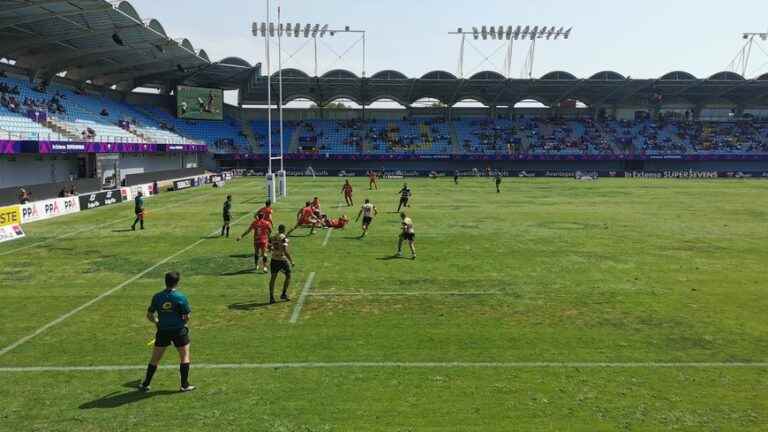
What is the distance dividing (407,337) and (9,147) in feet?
116

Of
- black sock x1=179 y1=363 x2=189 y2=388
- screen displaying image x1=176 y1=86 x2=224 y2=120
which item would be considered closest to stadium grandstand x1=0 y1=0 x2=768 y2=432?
black sock x1=179 y1=363 x2=189 y2=388

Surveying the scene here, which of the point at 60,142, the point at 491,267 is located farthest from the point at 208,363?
the point at 60,142

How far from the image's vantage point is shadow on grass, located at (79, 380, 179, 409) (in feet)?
25.3

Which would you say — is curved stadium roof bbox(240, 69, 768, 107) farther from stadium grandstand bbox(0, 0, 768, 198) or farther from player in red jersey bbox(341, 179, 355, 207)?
player in red jersey bbox(341, 179, 355, 207)

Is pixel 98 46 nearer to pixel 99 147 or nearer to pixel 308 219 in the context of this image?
pixel 99 147

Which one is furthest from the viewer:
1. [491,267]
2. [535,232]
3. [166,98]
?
[166,98]

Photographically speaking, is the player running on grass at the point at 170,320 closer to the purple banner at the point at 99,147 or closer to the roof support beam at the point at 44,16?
the purple banner at the point at 99,147

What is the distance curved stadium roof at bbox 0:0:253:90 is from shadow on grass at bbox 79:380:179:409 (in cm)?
3585

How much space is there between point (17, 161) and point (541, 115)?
240 feet

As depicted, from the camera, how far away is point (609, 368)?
8984mm

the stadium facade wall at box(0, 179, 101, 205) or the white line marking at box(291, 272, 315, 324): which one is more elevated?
the stadium facade wall at box(0, 179, 101, 205)

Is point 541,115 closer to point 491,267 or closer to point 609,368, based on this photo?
point 491,267

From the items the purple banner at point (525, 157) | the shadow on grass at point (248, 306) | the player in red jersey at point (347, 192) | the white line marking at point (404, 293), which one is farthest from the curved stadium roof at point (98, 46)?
the white line marking at point (404, 293)

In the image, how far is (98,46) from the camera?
161ft
